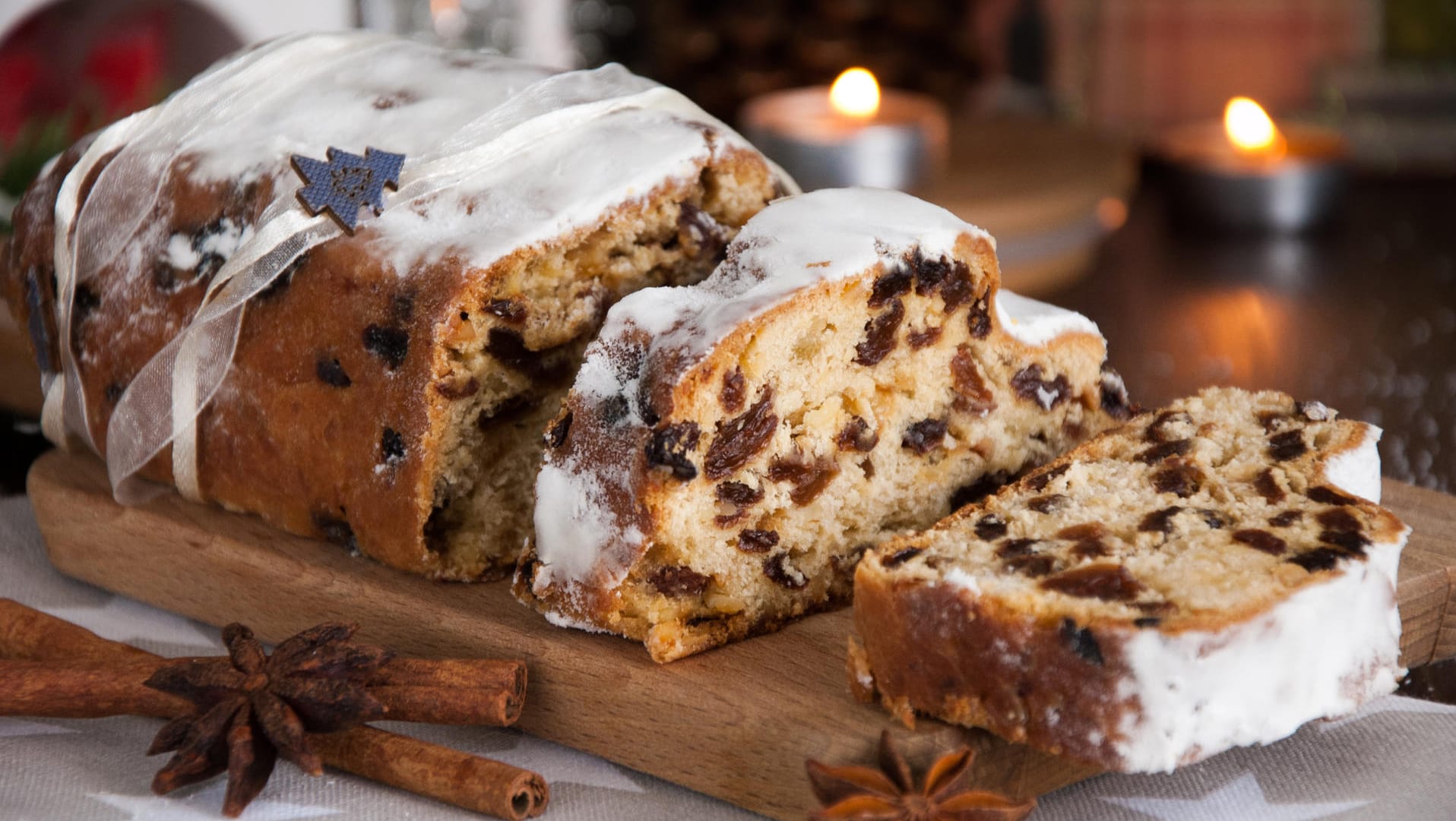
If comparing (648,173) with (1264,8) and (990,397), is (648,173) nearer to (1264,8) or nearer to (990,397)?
(990,397)

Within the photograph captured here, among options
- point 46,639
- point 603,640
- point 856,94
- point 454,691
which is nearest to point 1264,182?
point 856,94

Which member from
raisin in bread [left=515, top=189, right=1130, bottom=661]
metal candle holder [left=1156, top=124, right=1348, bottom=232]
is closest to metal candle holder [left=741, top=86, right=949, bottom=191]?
metal candle holder [left=1156, top=124, right=1348, bottom=232]

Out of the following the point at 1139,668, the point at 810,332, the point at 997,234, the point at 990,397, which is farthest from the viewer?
the point at 997,234

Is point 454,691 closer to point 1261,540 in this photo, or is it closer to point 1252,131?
point 1261,540

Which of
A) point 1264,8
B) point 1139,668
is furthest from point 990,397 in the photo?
point 1264,8

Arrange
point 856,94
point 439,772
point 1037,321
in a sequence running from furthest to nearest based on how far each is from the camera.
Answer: point 856,94, point 1037,321, point 439,772

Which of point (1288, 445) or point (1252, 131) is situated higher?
point (1288, 445)
